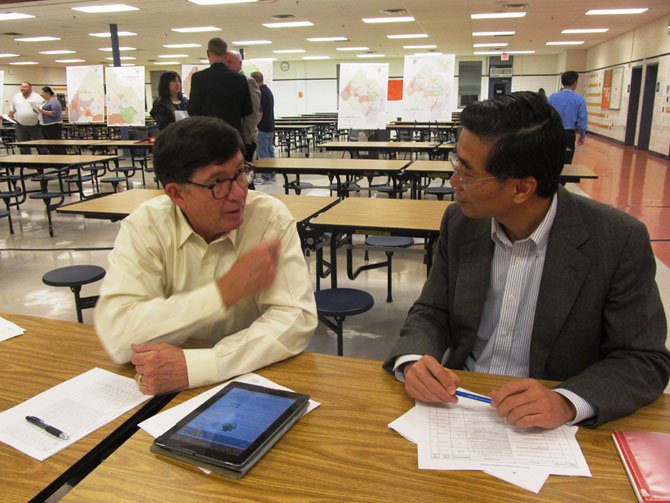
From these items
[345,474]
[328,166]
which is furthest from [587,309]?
[328,166]

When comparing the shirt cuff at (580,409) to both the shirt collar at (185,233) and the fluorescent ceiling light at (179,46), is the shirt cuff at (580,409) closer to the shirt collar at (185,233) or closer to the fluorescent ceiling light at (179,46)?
the shirt collar at (185,233)

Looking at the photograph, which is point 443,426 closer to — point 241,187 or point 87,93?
point 241,187

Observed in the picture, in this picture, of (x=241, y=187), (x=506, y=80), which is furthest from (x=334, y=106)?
(x=241, y=187)

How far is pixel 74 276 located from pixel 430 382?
8.10 ft

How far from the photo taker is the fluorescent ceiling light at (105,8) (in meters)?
9.47

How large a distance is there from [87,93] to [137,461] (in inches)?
452

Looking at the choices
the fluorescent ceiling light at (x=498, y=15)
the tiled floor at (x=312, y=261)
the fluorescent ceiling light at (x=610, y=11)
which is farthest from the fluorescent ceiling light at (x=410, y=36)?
the tiled floor at (x=312, y=261)

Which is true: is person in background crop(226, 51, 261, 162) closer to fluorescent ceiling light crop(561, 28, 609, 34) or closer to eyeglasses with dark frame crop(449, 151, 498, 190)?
eyeglasses with dark frame crop(449, 151, 498, 190)

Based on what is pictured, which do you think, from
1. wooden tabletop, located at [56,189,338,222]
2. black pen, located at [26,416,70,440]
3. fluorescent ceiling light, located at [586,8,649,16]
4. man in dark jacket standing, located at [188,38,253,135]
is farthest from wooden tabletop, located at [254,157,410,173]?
fluorescent ceiling light, located at [586,8,649,16]

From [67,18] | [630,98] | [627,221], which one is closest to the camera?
[627,221]

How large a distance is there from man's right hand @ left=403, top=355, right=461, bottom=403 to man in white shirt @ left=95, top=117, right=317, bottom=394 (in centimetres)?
34

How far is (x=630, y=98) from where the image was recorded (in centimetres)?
1362

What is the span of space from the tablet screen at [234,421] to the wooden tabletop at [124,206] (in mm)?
2050

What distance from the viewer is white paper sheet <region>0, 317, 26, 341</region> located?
A: 1.46m
